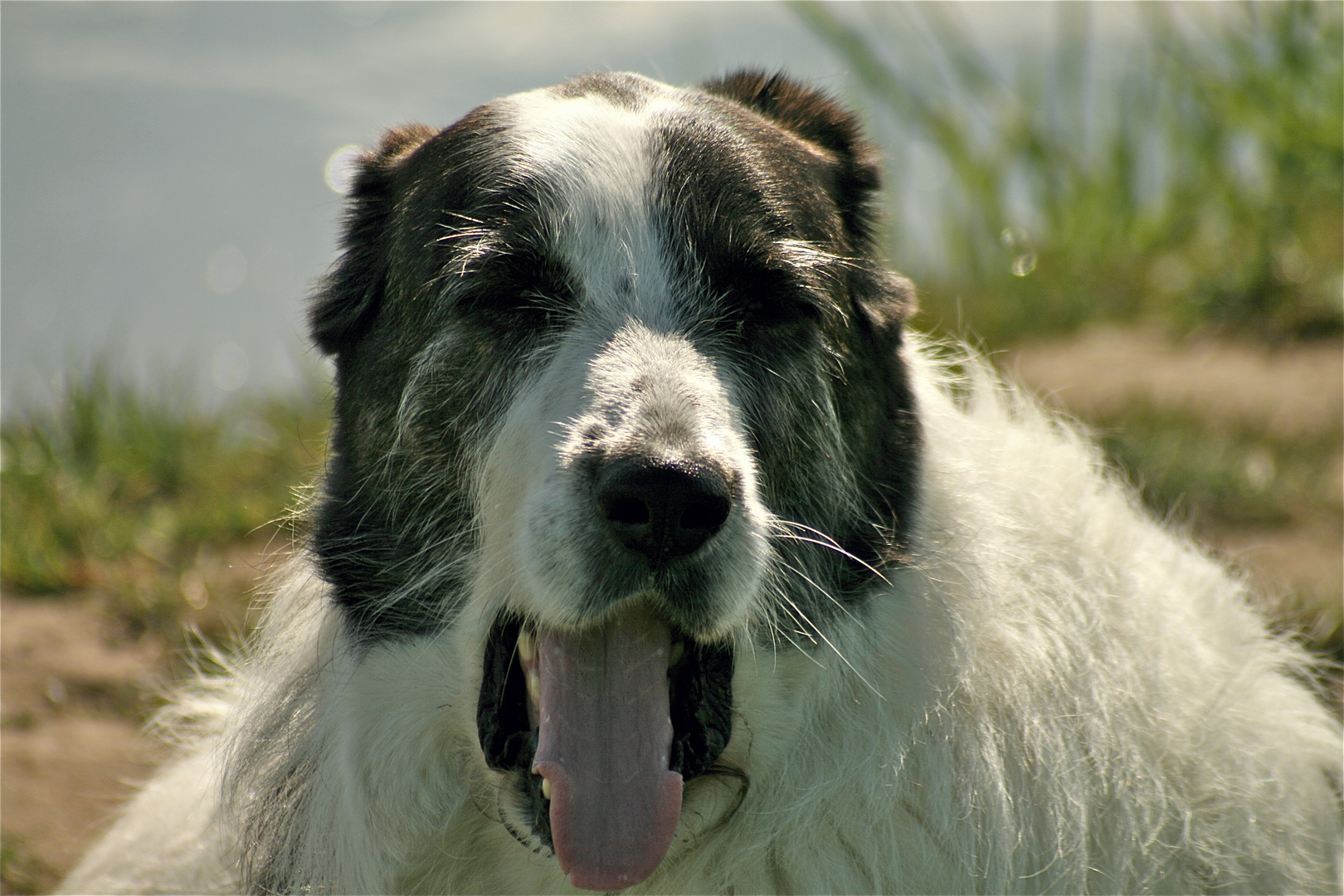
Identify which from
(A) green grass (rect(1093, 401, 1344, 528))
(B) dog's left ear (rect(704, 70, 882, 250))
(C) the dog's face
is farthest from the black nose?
(A) green grass (rect(1093, 401, 1344, 528))

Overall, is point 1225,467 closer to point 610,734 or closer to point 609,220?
point 609,220

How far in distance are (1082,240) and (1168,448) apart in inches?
121

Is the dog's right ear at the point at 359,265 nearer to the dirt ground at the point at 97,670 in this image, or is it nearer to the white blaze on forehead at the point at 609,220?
the white blaze on forehead at the point at 609,220

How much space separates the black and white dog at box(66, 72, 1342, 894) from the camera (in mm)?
2168

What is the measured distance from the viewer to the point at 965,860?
2.32 metres

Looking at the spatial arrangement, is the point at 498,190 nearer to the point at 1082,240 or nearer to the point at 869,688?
the point at 869,688

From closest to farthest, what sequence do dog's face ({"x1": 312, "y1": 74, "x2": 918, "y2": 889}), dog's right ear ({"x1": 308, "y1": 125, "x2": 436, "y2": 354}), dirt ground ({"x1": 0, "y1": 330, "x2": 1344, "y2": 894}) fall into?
dog's face ({"x1": 312, "y1": 74, "x2": 918, "y2": 889}), dog's right ear ({"x1": 308, "y1": 125, "x2": 436, "y2": 354}), dirt ground ({"x1": 0, "y1": 330, "x2": 1344, "y2": 894})

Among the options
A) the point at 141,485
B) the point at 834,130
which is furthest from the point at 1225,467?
the point at 141,485

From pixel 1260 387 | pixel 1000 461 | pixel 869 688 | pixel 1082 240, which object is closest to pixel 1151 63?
pixel 1082 240

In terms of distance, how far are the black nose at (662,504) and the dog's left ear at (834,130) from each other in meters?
0.96

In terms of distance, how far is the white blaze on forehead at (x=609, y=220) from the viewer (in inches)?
90.7

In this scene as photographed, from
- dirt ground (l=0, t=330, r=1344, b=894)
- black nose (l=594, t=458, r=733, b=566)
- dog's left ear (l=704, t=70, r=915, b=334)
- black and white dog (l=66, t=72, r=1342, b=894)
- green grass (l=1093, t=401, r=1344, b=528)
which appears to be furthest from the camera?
green grass (l=1093, t=401, r=1344, b=528)

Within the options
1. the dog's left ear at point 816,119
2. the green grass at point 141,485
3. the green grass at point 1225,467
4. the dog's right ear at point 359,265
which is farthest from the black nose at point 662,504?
the green grass at point 1225,467

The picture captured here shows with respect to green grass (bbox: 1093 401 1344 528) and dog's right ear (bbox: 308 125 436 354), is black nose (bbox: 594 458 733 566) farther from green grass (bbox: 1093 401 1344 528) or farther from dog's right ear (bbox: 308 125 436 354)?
green grass (bbox: 1093 401 1344 528)
